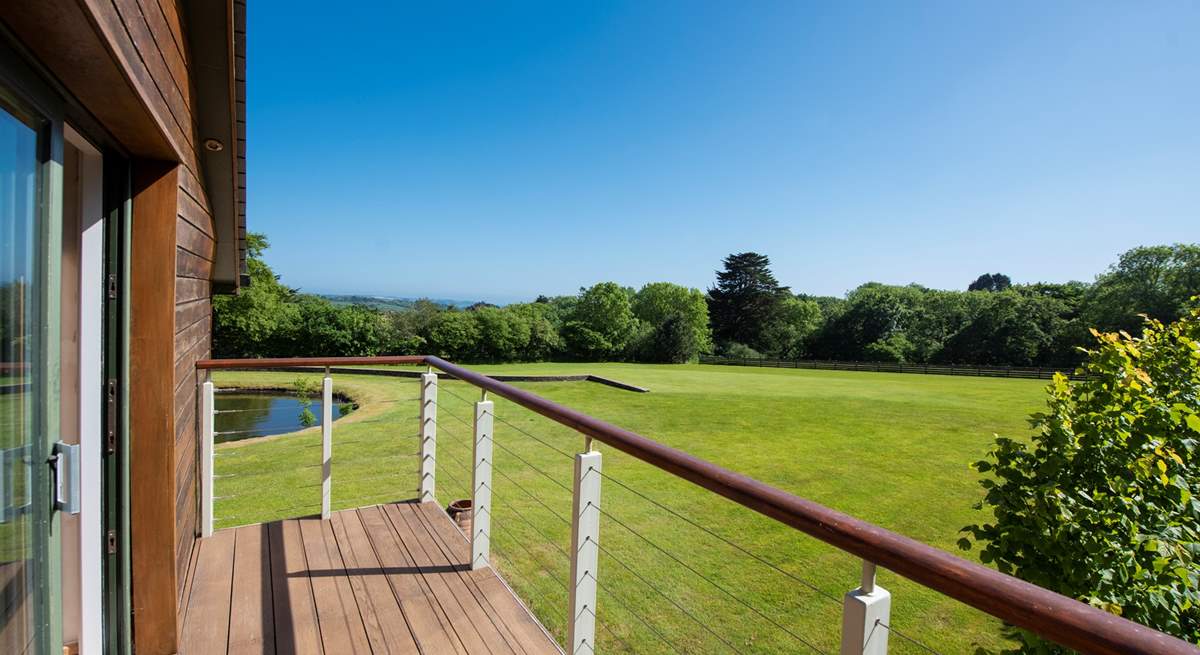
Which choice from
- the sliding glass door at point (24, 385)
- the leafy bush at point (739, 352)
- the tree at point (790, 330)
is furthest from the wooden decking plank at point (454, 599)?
the tree at point (790, 330)

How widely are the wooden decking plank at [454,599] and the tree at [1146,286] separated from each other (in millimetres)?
37735

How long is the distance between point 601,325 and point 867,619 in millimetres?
36254

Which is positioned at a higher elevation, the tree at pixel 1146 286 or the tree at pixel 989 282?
the tree at pixel 989 282

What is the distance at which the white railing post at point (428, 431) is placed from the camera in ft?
10.4

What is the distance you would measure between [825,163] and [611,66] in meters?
10.1

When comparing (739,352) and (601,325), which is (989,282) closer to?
(739,352)

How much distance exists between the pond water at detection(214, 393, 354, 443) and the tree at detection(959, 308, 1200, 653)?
11.3 meters

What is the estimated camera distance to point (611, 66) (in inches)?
664

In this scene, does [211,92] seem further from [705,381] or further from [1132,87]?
[705,381]

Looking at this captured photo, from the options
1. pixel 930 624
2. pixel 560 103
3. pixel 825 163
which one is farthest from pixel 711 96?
pixel 930 624

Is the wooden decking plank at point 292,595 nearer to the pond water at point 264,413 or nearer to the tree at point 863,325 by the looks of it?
the pond water at point 264,413

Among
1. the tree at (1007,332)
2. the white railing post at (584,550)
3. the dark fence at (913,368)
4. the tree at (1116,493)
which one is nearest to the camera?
the white railing post at (584,550)

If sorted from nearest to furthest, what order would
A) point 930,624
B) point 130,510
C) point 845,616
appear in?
point 845,616, point 130,510, point 930,624

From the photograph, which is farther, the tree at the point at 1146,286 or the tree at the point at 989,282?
the tree at the point at 989,282
